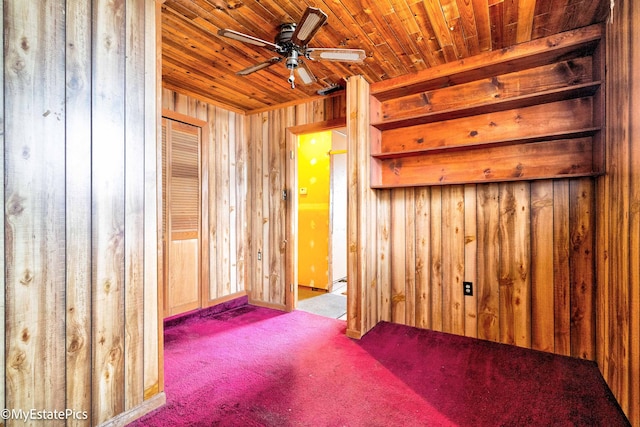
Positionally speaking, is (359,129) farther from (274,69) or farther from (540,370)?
(540,370)

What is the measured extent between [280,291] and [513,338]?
2.40m

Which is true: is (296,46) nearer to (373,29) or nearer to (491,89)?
(373,29)

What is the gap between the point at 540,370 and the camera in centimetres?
207

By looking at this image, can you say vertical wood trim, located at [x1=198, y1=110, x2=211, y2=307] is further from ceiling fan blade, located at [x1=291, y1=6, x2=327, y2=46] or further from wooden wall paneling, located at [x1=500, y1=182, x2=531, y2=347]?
wooden wall paneling, located at [x1=500, y1=182, x2=531, y2=347]

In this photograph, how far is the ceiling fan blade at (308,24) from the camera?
5.00 ft

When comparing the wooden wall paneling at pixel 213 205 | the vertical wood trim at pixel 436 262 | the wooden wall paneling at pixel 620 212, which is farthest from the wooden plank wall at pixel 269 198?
the wooden wall paneling at pixel 620 212

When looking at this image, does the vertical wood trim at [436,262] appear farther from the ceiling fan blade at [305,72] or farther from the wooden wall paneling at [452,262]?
the ceiling fan blade at [305,72]

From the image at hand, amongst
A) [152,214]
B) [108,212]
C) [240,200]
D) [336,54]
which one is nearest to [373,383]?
[152,214]

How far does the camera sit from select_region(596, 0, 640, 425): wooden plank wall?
1.48 metres

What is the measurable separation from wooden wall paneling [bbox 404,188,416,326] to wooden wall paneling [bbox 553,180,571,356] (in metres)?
1.09

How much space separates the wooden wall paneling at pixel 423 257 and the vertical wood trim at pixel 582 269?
106 cm

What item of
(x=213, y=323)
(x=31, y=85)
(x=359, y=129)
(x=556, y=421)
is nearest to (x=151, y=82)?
(x=31, y=85)

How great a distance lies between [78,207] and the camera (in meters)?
1.41

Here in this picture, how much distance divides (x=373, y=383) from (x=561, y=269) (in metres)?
1.71
